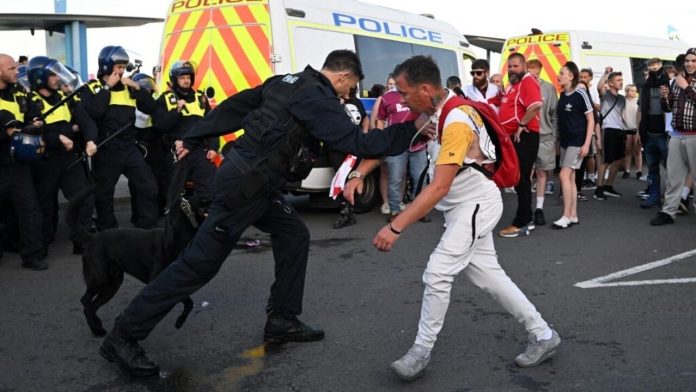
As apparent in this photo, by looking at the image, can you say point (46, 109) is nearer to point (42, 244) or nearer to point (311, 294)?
point (42, 244)

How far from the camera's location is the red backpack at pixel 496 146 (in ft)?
11.7

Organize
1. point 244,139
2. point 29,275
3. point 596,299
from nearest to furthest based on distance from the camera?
point 244,139, point 596,299, point 29,275

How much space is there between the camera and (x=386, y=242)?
135 inches

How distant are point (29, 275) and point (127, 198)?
383 cm

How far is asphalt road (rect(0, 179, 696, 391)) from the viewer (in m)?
3.76

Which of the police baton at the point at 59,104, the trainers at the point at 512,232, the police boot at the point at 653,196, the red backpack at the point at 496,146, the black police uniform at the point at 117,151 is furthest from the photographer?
the police boot at the point at 653,196

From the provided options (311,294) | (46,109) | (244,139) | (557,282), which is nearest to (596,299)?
(557,282)

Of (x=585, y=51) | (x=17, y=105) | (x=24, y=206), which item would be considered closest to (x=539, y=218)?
(x=24, y=206)

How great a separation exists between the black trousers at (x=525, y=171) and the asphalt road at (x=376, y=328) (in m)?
0.47

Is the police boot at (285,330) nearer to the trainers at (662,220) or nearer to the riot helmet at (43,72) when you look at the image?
the riot helmet at (43,72)

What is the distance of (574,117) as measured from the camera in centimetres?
769

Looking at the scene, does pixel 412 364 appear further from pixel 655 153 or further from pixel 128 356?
pixel 655 153

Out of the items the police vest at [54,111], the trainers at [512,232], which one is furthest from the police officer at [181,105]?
the trainers at [512,232]

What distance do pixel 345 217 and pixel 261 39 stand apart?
6.98 ft
